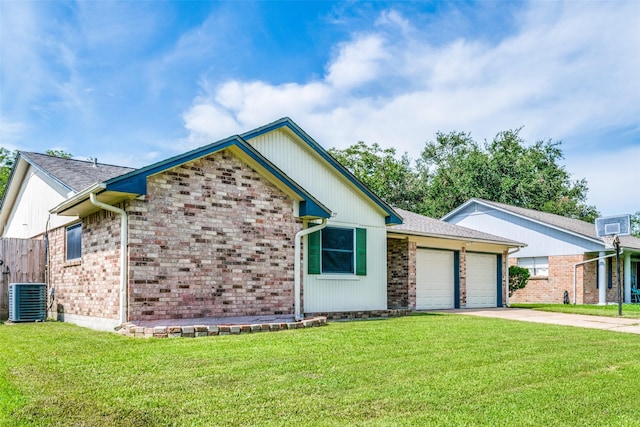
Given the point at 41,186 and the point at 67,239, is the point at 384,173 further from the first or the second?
the point at 67,239

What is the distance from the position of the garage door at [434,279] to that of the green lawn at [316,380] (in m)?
7.54

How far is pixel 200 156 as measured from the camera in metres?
10.7

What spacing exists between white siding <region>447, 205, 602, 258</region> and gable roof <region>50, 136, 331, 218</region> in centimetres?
1632

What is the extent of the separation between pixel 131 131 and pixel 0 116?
25.3ft

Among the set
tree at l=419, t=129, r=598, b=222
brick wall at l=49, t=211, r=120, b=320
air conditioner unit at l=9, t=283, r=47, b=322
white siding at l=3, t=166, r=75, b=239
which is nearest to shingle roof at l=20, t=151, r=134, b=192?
white siding at l=3, t=166, r=75, b=239

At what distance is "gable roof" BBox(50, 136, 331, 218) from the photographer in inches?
377

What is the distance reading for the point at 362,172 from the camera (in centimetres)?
4028

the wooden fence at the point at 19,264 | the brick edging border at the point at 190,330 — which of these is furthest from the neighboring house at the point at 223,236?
the brick edging border at the point at 190,330

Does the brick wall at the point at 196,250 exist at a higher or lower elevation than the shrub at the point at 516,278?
higher

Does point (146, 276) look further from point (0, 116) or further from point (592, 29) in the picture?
point (0, 116)

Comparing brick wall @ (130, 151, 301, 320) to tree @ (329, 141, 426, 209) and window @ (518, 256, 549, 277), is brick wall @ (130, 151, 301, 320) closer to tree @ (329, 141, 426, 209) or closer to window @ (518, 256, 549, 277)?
window @ (518, 256, 549, 277)

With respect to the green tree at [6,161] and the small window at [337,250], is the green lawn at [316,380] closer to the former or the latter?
the small window at [337,250]

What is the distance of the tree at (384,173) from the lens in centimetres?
3997

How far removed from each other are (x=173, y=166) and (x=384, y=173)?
32.1 meters
